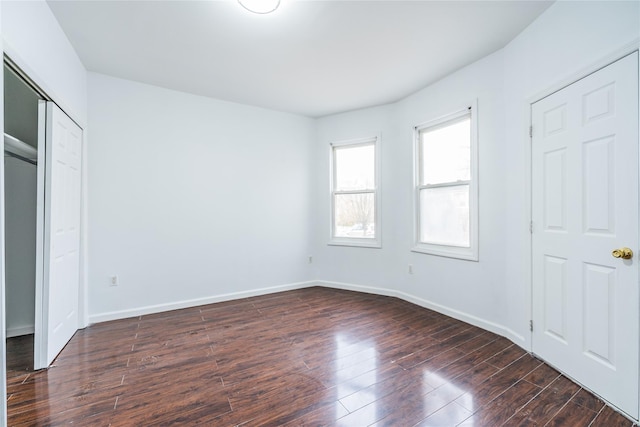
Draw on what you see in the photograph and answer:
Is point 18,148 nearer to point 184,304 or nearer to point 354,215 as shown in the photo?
point 184,304

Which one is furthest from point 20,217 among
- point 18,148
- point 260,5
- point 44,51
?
point 260,5

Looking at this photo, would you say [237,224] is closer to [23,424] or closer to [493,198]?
[23,424]

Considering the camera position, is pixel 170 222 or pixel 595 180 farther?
pixel 170 222

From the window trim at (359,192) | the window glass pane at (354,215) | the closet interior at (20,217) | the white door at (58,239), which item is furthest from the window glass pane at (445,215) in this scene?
the closet interior at (20,217)

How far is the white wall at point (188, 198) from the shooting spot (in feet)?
10.6

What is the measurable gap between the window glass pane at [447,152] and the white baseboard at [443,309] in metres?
1.54

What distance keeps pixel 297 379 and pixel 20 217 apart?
10.3 ft

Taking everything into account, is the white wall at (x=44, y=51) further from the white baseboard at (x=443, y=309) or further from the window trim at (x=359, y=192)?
the white baseboard at (x=443, y=309)

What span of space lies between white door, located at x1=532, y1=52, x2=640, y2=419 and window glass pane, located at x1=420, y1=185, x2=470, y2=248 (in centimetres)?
88

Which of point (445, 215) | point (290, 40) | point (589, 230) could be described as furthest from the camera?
point (445, 215)

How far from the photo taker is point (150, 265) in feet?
Result: 11.3

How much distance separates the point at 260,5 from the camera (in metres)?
2.09

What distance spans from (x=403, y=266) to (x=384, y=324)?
112 centimetres

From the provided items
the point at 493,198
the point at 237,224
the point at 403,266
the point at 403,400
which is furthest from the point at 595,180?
the point at 237,224
